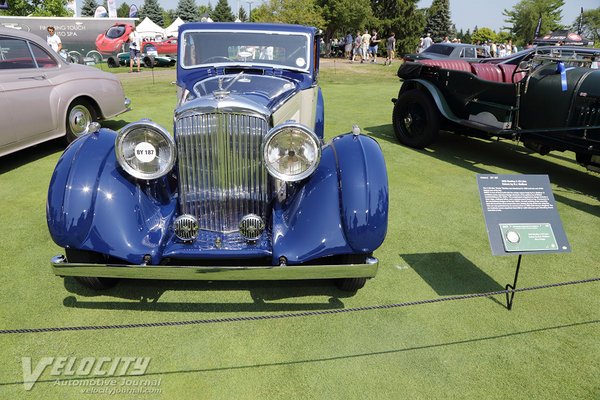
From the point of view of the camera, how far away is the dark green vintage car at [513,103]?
5.00 metres

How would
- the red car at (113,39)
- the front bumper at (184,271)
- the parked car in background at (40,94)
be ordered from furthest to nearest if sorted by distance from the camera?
the red car at (113,39), the parked car in background at (40,94), the front bumper at (184,271)

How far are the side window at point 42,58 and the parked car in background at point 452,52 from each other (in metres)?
13.0

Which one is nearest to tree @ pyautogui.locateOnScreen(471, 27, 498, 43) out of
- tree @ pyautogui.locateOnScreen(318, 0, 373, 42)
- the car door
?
tree @ pyautogui.locateOnScreen(318, 0, 373, 42)

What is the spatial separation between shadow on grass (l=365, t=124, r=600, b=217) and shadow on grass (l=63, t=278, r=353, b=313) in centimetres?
341

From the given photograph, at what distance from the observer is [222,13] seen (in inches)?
2462

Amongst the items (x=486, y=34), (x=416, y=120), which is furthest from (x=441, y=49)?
(x=486, y=34)

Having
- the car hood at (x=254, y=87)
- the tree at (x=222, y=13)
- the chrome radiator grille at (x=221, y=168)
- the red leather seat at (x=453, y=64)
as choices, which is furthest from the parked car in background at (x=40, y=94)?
the tree at (x=222, y=13)

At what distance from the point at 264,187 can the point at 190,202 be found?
1.70 feet

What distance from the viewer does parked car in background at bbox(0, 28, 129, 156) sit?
5.11 m

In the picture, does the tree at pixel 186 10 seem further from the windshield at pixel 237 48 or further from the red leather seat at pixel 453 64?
the windshield at pixel 237 48

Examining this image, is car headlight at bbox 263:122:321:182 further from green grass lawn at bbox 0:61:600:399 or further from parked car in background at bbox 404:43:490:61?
parked car in background at bbox 404:43:490:61

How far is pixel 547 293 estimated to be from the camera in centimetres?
309

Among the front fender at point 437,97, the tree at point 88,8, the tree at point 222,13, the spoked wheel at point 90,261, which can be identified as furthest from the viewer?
the tree at point 222,13

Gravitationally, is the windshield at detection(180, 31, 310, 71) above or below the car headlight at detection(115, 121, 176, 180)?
above
